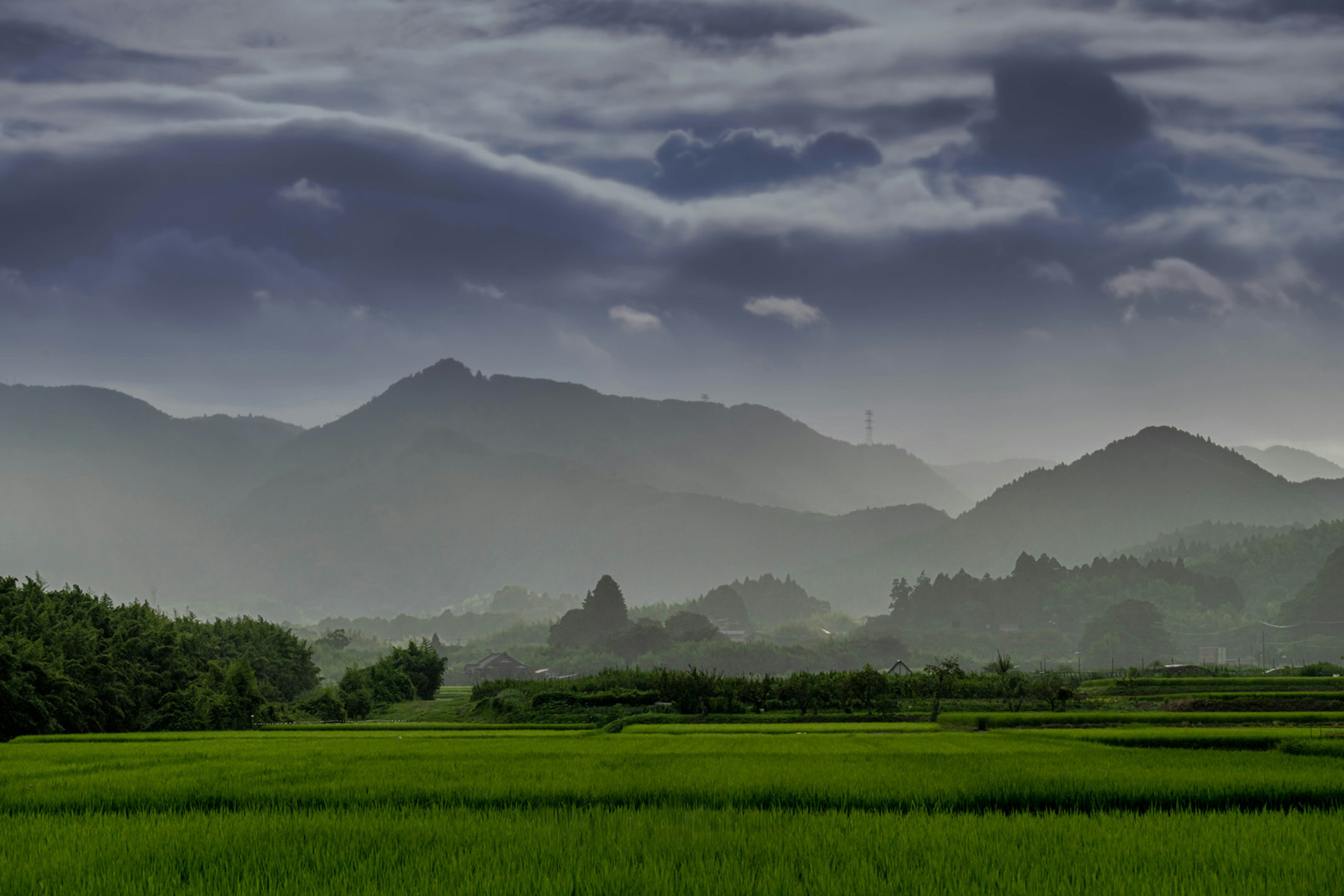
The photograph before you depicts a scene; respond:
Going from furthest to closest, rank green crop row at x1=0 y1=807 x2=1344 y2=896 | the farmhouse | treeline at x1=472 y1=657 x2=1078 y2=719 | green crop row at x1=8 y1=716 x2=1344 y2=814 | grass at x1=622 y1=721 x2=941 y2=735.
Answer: the farmhouse
treeline at x1=472 y1=657 x2=1078 y2=719
grass at x1=622 y1=721 x2=941 y2=735
green crop row at x1=8 y1=716 x2=1344 y2=814
green crop row at x1=0 y1=807 x2=1344 y2=896

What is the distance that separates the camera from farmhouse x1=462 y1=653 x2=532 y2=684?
478ft

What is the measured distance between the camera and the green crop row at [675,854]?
370 inches

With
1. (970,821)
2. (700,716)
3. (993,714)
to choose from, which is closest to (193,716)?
(700,716)

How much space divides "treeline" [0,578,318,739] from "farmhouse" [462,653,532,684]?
3682 inches

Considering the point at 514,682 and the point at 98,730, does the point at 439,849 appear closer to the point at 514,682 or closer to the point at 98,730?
the point at 98,730

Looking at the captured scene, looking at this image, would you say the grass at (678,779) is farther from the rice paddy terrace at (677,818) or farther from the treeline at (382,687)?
the treeline at (382,687)

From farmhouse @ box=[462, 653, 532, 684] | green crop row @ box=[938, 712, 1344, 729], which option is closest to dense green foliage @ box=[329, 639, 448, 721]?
green crop row @ box=[938, 712, 1344, 729]

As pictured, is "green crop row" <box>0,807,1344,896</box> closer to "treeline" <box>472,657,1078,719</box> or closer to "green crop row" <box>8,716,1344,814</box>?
"green crop row" <box>8,716,1344,814</box>

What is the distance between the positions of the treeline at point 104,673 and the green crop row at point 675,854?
2556 cm

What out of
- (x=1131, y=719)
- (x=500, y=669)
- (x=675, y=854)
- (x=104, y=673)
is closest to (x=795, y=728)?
(x=1131, y=719)

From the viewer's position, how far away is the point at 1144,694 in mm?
61312

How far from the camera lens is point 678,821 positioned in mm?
12742

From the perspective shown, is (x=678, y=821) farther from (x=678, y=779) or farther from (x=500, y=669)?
(x=500, y=669)

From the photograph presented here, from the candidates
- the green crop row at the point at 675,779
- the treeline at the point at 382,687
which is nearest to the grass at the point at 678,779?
Answer: the green crop row at the point at 675,779
